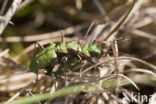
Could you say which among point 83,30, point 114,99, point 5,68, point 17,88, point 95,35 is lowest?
point 114,99

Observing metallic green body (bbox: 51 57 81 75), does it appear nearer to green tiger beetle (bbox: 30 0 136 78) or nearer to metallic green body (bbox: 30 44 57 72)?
green tiger beetle (bbox: 30 0 136 78)

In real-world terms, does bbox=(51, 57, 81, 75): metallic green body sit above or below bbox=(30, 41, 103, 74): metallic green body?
below

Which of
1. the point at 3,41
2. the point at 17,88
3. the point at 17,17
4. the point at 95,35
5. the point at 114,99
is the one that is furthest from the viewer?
the point at 17,17

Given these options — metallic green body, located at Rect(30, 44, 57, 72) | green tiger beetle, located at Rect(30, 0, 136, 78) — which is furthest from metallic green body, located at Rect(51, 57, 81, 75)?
metallic green body, located at Rect(30, 44, 57, 72)

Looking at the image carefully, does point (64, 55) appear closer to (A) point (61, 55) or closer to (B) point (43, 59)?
(A) point (61, 55)

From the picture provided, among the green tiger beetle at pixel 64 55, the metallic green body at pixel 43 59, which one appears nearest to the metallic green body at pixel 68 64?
the green tiger beetle at pixel 64 55

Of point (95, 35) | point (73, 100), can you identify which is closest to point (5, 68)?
point (73, 100)

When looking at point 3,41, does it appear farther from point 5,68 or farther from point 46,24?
point 46,24
